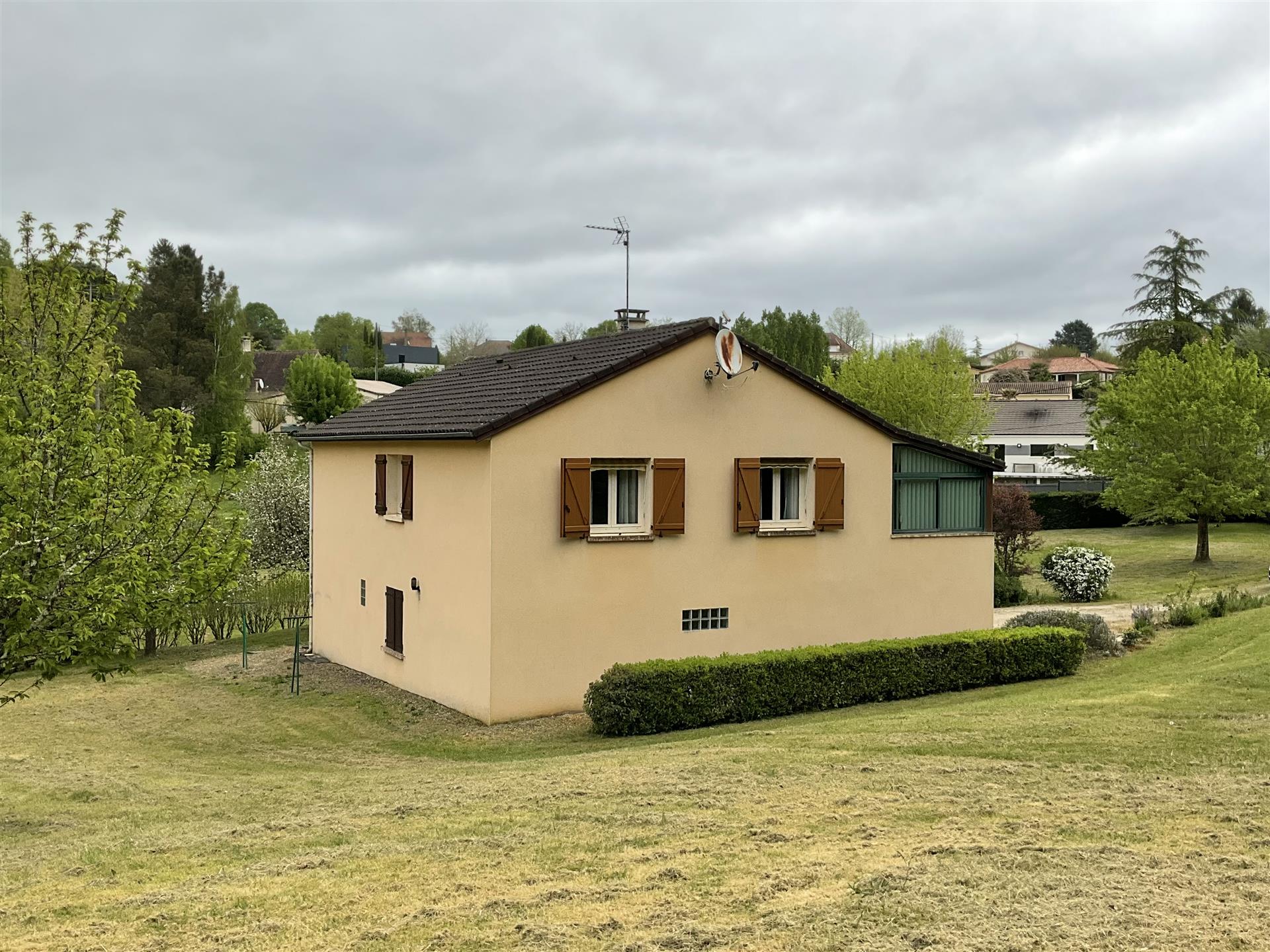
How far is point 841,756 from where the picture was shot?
11.3 meters

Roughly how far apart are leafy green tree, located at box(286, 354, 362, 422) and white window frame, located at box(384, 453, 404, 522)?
50.7 meters

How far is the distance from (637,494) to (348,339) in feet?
352

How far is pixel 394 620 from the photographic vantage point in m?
18.9

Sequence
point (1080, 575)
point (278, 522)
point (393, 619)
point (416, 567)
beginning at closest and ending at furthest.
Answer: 1. point (416, 567)
2. point (393, 619)
3. point (1080, 575)
4. point (278, 522)

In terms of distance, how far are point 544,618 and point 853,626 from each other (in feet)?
18.8

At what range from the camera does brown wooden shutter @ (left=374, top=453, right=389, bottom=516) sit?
63.6 ft

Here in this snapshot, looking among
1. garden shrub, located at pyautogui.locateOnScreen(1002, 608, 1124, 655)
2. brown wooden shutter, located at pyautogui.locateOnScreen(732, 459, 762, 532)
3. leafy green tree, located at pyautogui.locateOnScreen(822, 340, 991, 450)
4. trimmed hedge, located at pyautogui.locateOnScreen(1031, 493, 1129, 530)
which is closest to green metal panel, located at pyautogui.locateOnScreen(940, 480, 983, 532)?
garden shrub, located at pyautogui.locateOnScreen(1002, 608, 1124, 655)

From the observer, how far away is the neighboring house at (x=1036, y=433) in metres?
66.4

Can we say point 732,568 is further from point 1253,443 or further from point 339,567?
point 1253,443

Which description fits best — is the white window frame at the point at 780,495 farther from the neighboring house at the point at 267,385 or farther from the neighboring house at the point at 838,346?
the neighboring house at the point at 838,346

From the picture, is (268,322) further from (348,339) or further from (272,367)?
(272,367)

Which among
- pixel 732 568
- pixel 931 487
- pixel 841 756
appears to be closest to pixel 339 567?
pixel 732 568

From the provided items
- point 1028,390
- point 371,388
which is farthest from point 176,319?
point 1028,390

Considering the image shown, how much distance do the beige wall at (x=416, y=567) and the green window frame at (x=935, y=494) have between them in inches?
298
